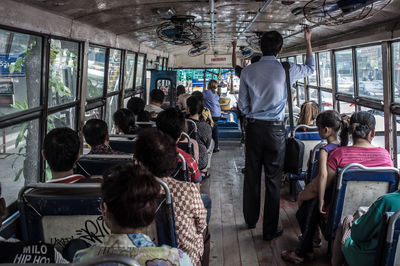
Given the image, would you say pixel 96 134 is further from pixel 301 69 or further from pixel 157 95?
pixel 157 95

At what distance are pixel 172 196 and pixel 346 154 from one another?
1485 millimetres

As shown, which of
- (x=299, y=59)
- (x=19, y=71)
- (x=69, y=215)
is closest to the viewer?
(x=69, y=215)

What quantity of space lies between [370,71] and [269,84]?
2902mm

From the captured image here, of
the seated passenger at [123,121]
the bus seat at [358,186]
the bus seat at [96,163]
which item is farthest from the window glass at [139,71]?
the bus seat at [358,186]

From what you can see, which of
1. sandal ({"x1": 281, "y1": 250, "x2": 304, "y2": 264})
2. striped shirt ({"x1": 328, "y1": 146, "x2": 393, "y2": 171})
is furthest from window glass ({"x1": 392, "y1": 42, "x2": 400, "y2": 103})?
sandal ({"x1": 281, "y1": 250, "x2": 304, "y2": 264})

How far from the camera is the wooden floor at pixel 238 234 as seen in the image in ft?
11.7

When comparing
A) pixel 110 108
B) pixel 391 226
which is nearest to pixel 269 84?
pixel 391 226

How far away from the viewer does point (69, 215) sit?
208 cm

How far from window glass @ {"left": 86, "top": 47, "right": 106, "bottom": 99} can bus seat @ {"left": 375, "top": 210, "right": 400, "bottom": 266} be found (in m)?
4.65

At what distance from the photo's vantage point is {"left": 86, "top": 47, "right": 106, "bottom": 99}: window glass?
5965 millimetres

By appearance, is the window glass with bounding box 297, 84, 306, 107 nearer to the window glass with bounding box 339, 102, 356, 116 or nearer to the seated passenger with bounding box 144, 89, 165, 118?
the window glass with bounding box 339, 102, 356, 116

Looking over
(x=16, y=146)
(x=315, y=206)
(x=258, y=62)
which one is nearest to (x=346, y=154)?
(x=315, y=206)

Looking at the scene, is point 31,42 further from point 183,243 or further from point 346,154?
point 346,154

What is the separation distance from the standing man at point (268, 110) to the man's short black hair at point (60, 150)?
1.75 metres
